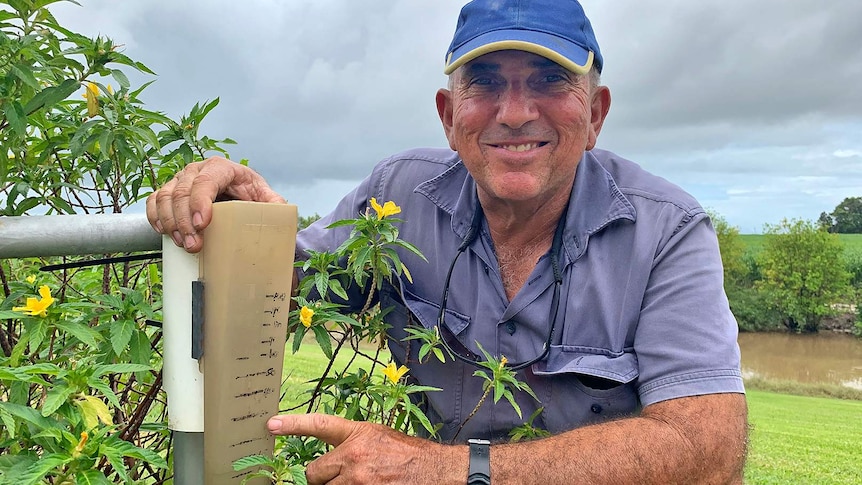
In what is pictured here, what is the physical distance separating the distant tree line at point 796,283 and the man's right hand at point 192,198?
143 ft

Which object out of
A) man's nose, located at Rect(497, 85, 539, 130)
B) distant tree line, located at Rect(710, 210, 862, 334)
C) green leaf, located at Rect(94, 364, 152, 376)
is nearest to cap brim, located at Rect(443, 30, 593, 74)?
man's nose, located at Rect(497, 85, 539, 130)

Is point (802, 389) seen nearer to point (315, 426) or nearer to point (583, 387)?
point (583, 387)

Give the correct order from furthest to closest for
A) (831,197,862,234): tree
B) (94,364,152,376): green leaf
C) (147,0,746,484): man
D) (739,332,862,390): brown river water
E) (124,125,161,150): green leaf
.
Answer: (831,197,862,234): tree → (739,332,862,390): brown river water → (147,0,746,484): man → (124,125,161,150): green leaf → (94,364,152,376): green leaf

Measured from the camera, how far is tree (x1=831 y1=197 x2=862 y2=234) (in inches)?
2480

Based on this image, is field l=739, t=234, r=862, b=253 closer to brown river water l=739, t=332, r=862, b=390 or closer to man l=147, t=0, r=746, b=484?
brown river water l=739, t=332, r=862, b=390

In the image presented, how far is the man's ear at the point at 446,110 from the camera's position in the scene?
2.34m

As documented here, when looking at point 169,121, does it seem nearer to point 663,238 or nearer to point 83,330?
point 83,330

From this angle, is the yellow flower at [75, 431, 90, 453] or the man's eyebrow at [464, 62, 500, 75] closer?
the yellow flower at [75, 431, 90, 453]

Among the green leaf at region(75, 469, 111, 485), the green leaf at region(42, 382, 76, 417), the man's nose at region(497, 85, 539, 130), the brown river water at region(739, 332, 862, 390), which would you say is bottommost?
the brown river water at region(739, 332, 862, 390)

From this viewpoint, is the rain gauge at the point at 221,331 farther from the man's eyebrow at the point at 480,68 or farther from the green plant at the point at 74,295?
the man's eyebrow at the point at 480,68

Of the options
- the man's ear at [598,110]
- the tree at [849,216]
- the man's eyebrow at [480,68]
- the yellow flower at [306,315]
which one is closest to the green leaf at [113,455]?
the yellow flower at [306,315]

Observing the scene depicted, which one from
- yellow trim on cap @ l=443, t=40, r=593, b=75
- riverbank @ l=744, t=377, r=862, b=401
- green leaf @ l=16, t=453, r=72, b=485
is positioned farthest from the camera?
riverbank @ l=744, t=377, r=862, b=401

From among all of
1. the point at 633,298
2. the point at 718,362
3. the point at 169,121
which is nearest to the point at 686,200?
the point at 633,298

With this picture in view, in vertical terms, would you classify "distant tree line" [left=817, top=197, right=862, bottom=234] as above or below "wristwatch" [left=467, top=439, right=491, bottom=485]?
above
